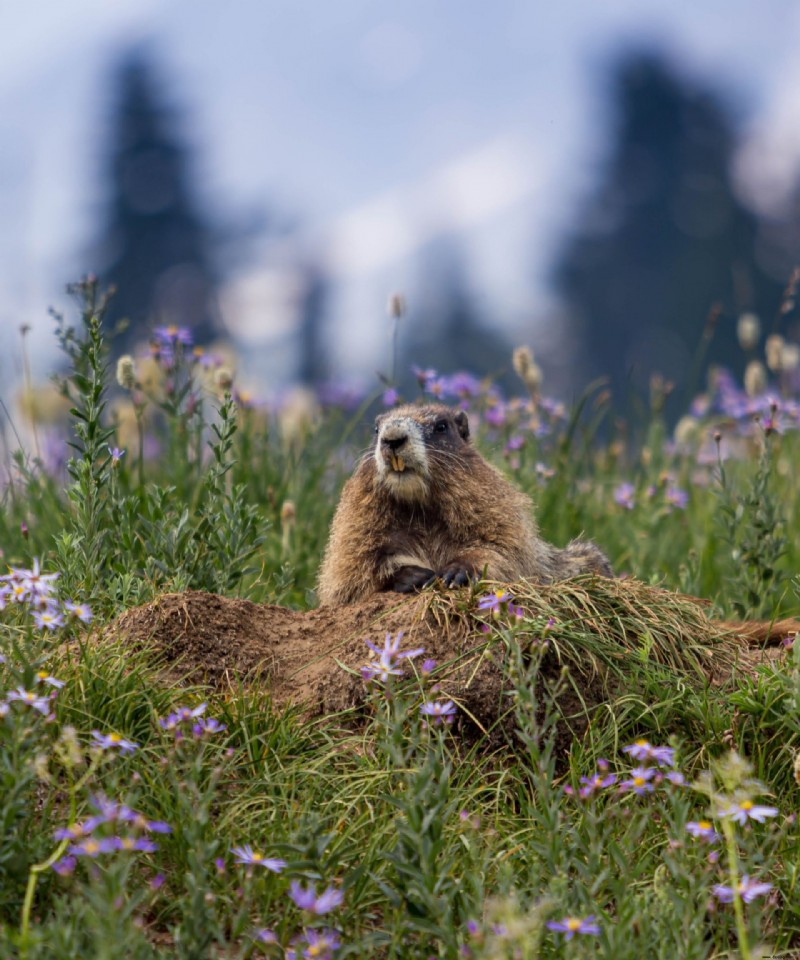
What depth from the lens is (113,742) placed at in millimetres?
3094

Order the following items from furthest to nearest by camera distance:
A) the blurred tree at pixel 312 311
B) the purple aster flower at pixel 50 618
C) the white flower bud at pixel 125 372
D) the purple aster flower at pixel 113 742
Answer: the blurred tree at pixel 312 311, the white flower bud at pixel 125 372, the purple aster flower at pixel 50 618, the purple aster flower at pixel 113 742

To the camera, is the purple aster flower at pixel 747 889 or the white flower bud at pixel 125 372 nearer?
the purple aster flower at pixel 747 889

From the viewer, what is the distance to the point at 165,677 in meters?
4.13

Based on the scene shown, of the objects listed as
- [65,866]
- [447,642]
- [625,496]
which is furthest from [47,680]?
[625,496]

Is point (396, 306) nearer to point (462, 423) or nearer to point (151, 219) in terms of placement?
point (462, 423)

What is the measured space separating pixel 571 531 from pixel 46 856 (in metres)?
4.29

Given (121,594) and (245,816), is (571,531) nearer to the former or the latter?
(121,594)

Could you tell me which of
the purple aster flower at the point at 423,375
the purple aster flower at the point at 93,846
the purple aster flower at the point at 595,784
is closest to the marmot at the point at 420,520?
the purple aster flower at the point at 423,375

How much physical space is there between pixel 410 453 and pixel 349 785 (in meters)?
1.86

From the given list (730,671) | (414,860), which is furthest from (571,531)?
(414,860)

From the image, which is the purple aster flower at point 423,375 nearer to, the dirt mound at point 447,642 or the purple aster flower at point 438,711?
the dirt mound at point 447,642

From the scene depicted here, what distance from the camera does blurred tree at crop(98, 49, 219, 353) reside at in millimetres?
32625

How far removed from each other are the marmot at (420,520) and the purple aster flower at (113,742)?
1729 millimetres

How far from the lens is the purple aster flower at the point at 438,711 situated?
340 cm
